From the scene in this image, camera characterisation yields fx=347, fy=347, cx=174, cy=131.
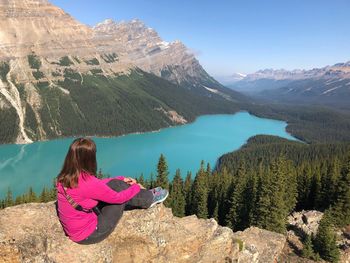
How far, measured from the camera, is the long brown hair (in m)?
11.0

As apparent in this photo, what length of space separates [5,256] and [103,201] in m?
3.48

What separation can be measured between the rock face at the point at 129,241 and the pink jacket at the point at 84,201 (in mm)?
595

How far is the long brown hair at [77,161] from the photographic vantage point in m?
11.0

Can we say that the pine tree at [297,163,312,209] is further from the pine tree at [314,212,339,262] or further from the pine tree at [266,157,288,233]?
the pine tree at [314,212,339,262]

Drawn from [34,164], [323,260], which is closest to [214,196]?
[323,260]

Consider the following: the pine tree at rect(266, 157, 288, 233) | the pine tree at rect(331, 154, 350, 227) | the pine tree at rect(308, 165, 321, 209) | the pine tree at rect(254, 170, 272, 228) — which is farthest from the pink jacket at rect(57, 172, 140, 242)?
the pine tree at rect(308, 165, 321, 209)

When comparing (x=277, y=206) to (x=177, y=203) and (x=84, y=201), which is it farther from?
(x=84, y=201)

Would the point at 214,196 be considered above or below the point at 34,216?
below

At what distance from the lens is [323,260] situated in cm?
3456

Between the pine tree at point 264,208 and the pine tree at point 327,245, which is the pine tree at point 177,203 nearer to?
the pine tree at point 264,208

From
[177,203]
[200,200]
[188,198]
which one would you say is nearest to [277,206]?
[200,200]

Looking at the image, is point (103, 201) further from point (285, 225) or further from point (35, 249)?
point (285, 225)

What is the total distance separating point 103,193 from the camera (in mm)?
11852

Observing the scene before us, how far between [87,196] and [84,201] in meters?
0.27
